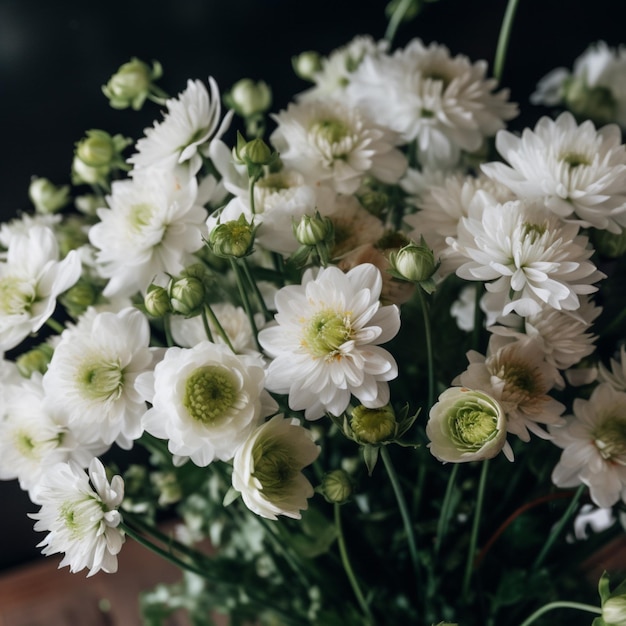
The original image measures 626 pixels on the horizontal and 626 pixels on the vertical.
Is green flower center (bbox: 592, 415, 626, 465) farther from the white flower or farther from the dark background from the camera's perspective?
the dark background

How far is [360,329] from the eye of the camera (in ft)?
1.31

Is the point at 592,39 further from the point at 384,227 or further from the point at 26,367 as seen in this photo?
the point at 26,367

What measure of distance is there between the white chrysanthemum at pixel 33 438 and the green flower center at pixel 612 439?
29 centimetres

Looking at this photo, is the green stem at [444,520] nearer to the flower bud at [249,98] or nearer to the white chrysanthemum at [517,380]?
the white chrysanthemum at [517,380]

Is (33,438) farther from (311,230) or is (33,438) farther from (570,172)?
(570,172)

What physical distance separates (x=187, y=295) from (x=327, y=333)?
80 millimetres

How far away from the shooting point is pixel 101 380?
1.39 ft

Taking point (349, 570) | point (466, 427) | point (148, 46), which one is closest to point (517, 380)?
point (466, 427)

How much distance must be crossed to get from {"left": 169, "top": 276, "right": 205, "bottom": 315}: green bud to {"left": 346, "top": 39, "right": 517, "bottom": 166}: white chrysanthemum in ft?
0.73

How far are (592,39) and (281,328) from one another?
2.44 feet

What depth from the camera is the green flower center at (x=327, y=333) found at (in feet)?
1.30

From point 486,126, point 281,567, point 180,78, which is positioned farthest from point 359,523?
point 180,78

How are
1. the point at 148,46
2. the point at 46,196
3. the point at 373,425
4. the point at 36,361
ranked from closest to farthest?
1. the point at 373,425
2. the point at 36,361
3. the point at 46,196
4. the point at 148,46

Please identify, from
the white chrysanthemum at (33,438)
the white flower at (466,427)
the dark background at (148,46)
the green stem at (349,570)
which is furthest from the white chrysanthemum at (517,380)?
the dark background at (148,46)
